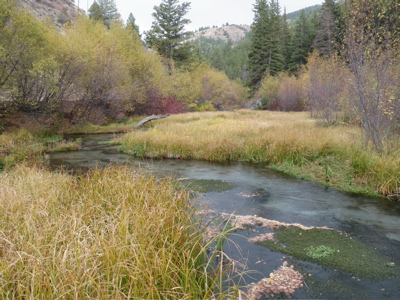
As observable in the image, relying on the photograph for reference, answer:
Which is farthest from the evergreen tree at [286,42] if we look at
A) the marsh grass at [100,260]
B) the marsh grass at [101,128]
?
the marsh grass at [100,260]

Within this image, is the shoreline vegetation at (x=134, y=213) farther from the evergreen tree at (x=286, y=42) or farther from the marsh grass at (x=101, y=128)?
the evergreen tree at (x=286, y=42)

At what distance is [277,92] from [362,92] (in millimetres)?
35666

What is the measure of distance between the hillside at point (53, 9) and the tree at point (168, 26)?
53.1ft

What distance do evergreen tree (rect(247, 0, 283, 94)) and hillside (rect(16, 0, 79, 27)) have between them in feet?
109

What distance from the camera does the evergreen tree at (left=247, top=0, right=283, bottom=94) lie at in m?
50.7

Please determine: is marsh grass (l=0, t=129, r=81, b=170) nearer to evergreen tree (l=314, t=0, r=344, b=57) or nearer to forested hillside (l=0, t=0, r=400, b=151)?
forested hillside (l=0, t=0, r=400, b=151)

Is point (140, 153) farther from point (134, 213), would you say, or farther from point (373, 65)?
point (373, 65)

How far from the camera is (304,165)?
10094mm

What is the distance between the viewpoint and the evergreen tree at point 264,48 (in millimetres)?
50719

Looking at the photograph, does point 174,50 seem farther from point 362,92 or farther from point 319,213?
point 319,213

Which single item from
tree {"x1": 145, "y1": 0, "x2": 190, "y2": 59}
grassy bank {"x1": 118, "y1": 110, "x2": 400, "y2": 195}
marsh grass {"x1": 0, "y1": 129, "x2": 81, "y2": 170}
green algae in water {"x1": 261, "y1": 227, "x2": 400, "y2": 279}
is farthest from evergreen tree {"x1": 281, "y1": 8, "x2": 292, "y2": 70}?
Result: green algae in water {"x1": 261, "y1": 227, "x2": 400, "y2": 279}

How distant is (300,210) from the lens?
6281 millimetres

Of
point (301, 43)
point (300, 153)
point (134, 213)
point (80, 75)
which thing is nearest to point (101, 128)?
point (80, 75)

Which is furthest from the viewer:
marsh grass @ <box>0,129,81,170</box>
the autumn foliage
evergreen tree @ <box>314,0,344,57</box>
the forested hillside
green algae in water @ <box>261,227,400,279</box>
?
evergreen tree @ <box>314,0,344,57</box>
